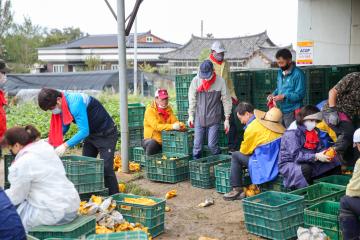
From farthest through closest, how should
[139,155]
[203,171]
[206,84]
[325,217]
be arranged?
[139,155] → [206,84] → [203,171] → [325,217]

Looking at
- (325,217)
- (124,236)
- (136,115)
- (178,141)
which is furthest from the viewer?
(136,115)

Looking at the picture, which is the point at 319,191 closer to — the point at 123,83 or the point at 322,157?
the point at 322,157

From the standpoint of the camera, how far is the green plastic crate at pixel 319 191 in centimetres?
512

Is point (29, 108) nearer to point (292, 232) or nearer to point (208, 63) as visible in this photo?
point (208, 63)

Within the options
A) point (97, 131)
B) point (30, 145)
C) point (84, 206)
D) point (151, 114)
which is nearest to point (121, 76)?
point (151, 114)

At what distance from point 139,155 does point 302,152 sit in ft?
11.8

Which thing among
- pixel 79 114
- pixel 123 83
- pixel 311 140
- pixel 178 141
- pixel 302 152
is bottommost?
pixel 178 141

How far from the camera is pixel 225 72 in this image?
7840 millimetres

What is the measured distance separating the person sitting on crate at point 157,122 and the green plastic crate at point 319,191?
281cm

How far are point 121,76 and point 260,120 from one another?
113 inches

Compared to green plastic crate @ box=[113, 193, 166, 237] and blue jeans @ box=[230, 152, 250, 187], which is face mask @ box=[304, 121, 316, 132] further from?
green plastic crate @ box=[113, 193, 166, 237]

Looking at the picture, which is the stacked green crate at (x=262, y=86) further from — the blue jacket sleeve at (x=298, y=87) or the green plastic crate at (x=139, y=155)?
the green plastic crate at (x=139, y=155)

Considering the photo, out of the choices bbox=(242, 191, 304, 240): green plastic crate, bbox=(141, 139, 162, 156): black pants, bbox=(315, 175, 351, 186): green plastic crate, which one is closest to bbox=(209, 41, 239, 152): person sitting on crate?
bbox=(141, 139, 162, 156): black pants

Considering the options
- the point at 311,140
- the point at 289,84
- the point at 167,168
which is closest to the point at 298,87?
the point at 289,84
